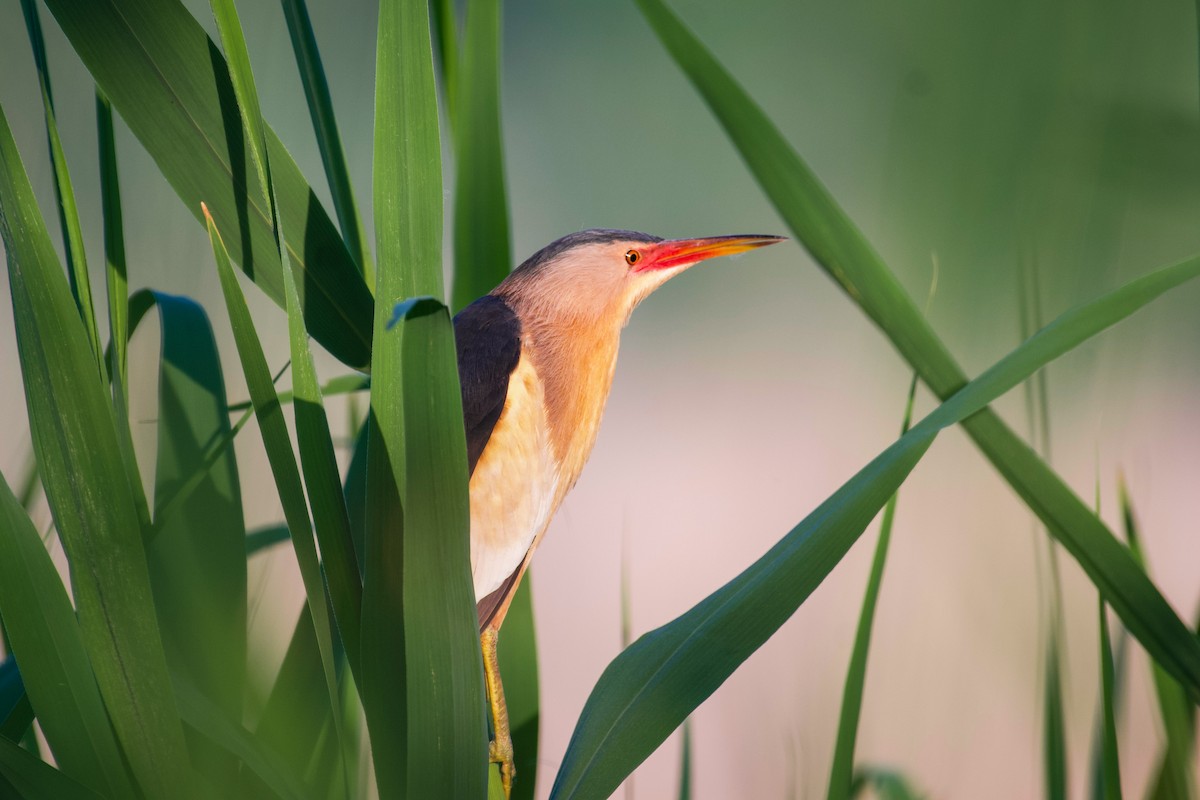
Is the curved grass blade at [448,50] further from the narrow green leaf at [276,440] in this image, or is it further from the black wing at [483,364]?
the narrow green leaf at [276,440]

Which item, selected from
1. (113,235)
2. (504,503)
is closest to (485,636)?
(504,503)

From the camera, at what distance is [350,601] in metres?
0.39

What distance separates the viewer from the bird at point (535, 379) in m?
0.53

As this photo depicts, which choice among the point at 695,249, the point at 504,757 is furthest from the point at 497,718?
the point at 695,249

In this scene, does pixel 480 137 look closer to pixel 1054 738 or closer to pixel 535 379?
pixel 535 379

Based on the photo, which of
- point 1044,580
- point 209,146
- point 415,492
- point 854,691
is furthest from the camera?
point 1044,580

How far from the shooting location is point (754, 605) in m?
0.39

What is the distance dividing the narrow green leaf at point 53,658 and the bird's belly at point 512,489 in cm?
22

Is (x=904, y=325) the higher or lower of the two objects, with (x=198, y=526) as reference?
higher

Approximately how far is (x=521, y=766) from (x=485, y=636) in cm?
13

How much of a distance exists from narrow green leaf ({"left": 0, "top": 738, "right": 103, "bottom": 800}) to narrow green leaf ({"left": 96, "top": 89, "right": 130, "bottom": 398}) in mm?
215

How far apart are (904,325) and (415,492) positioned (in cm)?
31

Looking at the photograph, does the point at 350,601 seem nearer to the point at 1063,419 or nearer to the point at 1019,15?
the point at 1063,419

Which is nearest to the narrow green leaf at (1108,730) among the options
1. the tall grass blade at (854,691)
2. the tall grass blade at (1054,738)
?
the tall grass blade at (1054,738)
